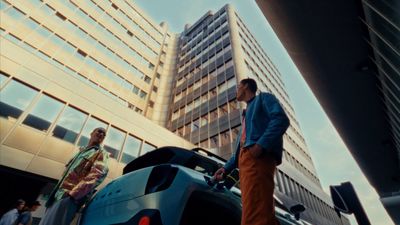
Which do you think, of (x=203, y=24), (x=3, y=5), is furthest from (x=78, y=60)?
(x=203, y=24)

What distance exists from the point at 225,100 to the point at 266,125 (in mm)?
21798

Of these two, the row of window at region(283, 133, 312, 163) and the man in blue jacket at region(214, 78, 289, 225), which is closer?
the man in blue jacket at region(214, 78, 289, 225)

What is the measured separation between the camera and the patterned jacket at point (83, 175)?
2521 mm

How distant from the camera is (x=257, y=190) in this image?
174 cm

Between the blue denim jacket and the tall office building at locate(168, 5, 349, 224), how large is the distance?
17641 mm

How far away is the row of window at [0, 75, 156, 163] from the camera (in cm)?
947

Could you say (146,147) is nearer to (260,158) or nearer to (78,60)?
(260,158)

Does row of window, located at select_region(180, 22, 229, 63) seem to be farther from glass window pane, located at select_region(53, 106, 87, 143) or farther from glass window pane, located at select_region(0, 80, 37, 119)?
glass window pane, located at select_region(0, 80, 37, 119)

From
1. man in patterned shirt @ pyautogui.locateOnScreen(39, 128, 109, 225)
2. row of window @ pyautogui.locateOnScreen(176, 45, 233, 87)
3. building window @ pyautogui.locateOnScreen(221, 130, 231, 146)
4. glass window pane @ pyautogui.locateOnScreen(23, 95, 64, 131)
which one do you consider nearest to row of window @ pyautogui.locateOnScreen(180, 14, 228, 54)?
row of window @ pyautogui.locateOnScreen(176, 45, 233, 87)

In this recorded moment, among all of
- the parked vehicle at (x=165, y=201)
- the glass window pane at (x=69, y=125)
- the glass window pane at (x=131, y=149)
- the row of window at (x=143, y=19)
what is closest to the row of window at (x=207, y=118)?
the glass window pane at (x=131, y=149)

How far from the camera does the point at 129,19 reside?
30266 mm

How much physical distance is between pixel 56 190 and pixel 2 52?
10291 mm

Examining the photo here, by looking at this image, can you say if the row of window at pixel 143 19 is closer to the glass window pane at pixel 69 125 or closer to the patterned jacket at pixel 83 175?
the glass window pane at pixel 69 125

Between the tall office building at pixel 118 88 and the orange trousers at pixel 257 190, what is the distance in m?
2.46
